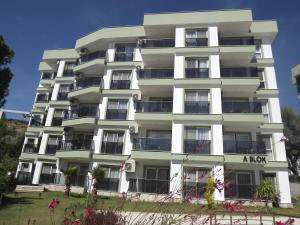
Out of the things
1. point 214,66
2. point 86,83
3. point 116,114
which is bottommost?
point 116,114

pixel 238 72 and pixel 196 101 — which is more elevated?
pixel 238 72

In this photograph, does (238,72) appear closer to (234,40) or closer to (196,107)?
(234,40)

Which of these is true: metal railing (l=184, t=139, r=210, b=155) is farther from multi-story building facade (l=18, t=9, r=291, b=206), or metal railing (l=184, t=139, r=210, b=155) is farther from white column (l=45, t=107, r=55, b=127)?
white column (l=45, t=107, r=55, b=127)

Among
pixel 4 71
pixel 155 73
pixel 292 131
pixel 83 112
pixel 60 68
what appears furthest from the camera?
pixel 292 131

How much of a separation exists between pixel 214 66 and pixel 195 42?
11.5 feet

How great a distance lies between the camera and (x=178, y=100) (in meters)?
24.0

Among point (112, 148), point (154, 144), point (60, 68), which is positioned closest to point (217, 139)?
point (154, 144)

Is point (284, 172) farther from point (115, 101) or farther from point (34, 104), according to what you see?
point (34, 104)

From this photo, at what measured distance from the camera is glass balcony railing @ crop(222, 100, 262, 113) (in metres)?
22.9

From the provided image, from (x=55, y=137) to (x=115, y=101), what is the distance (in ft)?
32.5

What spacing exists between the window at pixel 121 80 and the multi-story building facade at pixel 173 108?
0.12 meters

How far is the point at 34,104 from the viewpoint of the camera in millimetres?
39469

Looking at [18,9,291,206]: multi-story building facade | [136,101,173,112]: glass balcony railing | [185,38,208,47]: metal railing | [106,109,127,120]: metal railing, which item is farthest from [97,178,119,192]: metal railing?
[185,38,208,47]: metal railing

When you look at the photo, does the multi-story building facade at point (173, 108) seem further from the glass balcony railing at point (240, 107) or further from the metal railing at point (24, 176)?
the metal railing at point (24, 176)
